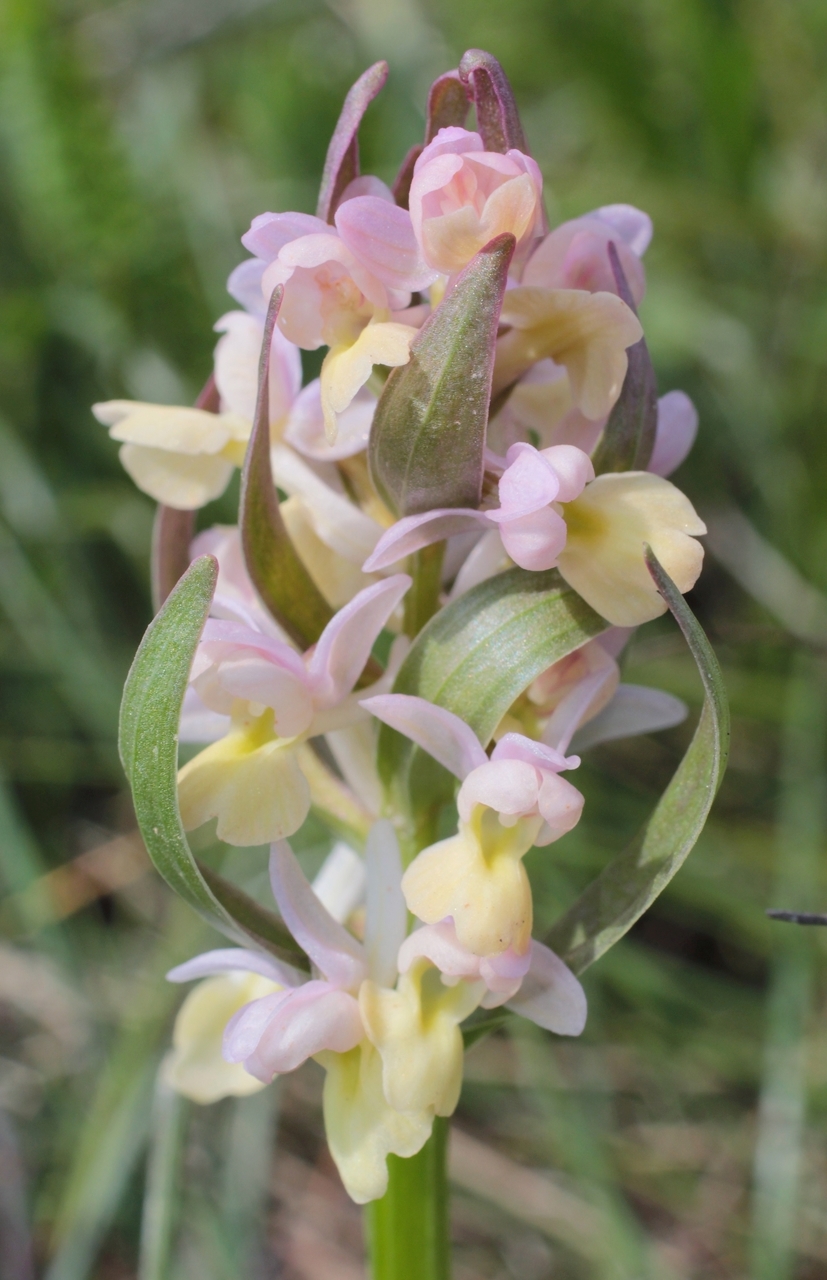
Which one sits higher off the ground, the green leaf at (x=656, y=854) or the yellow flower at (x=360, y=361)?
the yellow flower at (x=360, y=361)

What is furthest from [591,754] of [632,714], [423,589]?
[423,589]

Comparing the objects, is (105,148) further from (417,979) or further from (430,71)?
(417,979)

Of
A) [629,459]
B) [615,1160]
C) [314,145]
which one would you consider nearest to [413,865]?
[629,459]

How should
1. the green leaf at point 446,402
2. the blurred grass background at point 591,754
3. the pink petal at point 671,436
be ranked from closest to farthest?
the green leaf at point 446,402
the pink petal at point 671,436
the blurred grass background at point 591,754

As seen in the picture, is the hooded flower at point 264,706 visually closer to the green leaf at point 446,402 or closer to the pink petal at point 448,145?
the green leaf at point 446,402

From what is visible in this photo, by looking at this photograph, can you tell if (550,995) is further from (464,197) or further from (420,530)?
(464,197)

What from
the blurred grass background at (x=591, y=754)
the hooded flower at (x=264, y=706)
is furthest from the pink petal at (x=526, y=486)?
the blurred grass background at (x=591, y=754)

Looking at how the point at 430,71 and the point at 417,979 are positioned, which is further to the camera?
the point at 430,71
